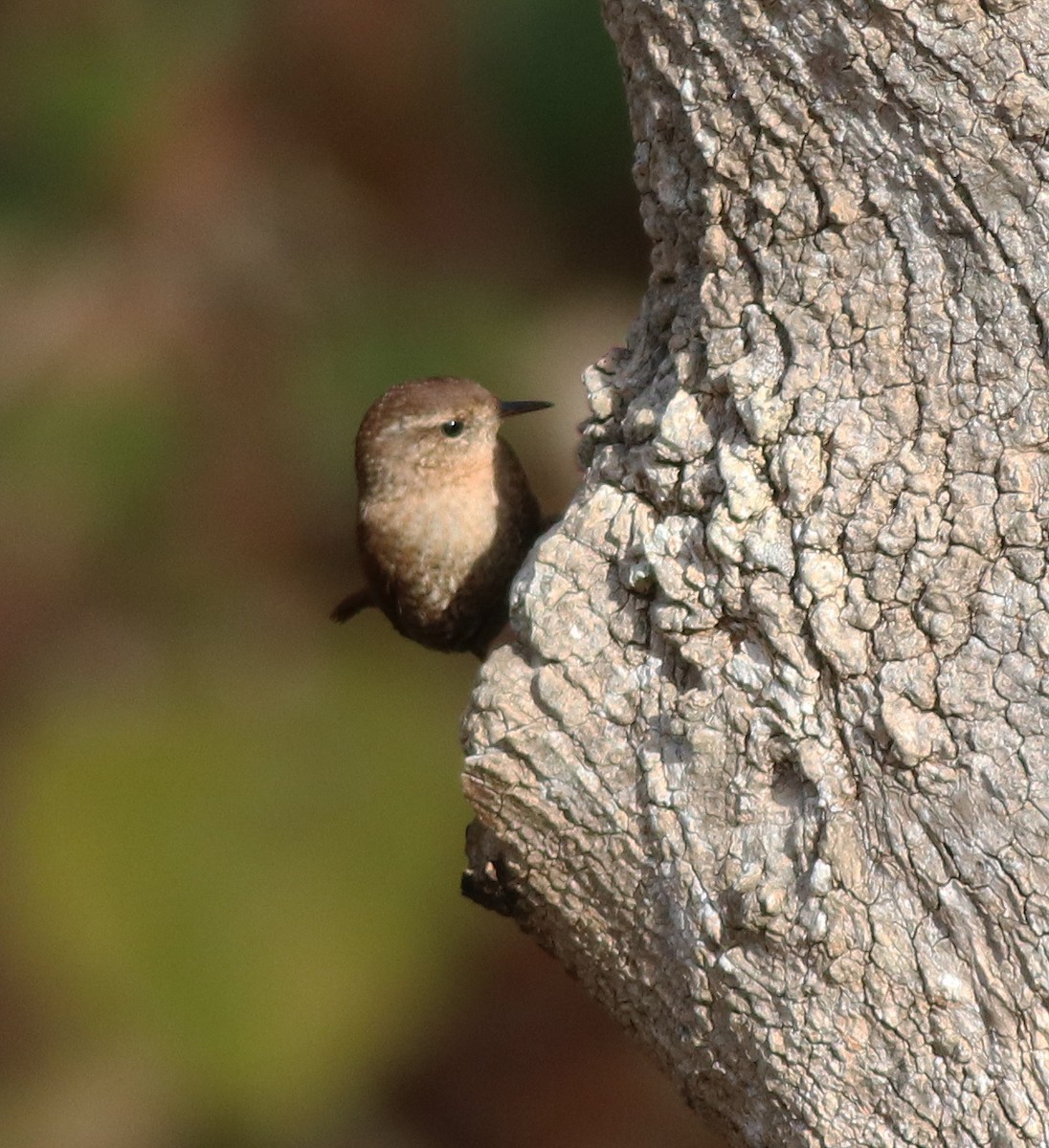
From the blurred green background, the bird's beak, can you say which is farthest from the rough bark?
the blurred green background

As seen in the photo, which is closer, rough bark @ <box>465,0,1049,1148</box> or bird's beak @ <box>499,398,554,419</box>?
rough bark @ <box>465,0,1049,1148</box>

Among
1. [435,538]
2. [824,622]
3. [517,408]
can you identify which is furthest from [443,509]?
[824,622]

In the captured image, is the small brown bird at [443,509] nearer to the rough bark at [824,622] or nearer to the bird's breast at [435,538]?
the bird's breast at [435,538]

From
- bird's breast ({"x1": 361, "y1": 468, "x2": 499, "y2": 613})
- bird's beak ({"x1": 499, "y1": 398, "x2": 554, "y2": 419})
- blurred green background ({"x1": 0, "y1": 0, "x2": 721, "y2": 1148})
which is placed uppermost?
bird's beak ({"x1": 499, "y1": 398, "x2": 554, "y2": 419})

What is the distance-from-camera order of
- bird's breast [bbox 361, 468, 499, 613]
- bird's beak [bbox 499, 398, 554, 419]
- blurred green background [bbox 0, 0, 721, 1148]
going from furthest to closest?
1. blurred green background [bbox 0, 0, 721, 1148]
2. bird's beak [bbox 499, 398, 554, 419]
3. bird's breast [bbox 361, 468, 499, 613]

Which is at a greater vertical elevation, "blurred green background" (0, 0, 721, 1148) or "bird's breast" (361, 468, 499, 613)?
"bird's breast" (361, 468, 499, 613)

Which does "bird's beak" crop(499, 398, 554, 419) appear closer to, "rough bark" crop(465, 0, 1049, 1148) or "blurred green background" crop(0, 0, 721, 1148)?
"rough bark" crop(465, 0, 1049, 1148)

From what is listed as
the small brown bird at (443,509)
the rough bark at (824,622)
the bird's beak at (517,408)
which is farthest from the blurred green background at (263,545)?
the rough bark at (824,622)
